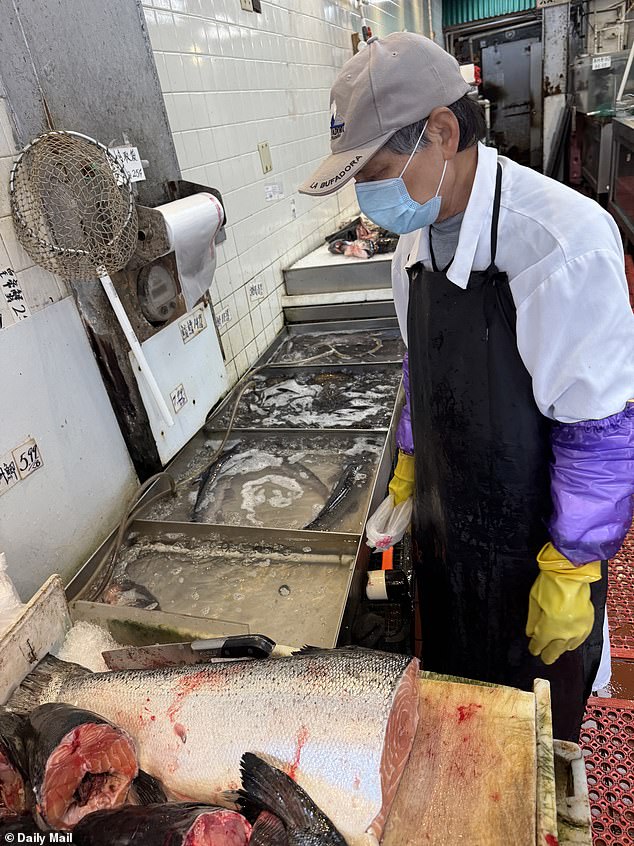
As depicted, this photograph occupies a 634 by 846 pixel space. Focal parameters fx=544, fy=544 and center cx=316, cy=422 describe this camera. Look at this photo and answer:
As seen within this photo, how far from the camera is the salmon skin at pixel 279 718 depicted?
3.58 ft

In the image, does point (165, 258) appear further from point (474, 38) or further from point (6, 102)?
point (474, 38)

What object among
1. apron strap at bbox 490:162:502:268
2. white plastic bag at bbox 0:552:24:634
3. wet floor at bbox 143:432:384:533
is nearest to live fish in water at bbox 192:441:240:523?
wet floor at bbox 143:432:384:533

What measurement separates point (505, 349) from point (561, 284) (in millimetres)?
237

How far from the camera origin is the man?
4.50 ft

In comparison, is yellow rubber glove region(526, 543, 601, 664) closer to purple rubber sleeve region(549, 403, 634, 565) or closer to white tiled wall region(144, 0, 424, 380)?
purple rubber sleeve region(549, 403, 634, 565)

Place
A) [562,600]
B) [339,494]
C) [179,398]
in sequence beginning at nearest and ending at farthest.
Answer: [562,600], [339,494], [179,398]

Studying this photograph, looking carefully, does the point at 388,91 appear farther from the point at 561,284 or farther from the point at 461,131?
the point at 561,284

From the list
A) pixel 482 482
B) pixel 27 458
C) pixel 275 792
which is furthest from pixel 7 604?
pixel 482 482

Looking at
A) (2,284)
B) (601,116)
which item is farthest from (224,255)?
(601,116)

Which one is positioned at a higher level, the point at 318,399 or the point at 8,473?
the point at 8,473

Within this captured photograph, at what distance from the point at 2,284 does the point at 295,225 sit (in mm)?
3364

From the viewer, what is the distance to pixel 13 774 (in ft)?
3.80

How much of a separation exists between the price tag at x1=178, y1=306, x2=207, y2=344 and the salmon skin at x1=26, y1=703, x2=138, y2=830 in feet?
6.85

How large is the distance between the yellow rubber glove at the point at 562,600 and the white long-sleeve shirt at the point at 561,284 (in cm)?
46
